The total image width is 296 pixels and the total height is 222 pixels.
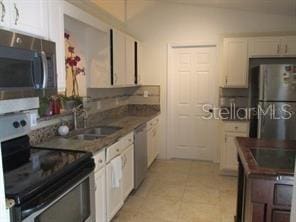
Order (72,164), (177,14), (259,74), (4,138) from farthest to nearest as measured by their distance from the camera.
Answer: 1. (177,14)
2. (259,74)
3. (72,164)
4. (4,138)

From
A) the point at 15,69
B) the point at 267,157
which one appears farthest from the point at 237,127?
the point at 15,69

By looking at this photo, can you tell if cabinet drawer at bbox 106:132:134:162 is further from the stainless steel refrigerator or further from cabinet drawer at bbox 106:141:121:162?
the stainless steel refrigerator

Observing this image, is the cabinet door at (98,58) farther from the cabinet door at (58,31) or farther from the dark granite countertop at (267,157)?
the dark granite countertop at (267,157)

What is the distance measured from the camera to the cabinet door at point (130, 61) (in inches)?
155

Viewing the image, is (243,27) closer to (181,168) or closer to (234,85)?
(234,85)

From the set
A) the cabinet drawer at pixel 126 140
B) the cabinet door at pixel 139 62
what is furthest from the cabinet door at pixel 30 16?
the cabinet door at pixel 139 62

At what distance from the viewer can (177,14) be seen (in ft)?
15.0

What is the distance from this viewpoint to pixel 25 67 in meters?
1.49

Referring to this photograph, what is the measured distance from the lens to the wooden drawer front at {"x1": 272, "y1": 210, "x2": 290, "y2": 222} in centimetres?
156

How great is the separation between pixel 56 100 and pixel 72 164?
1.12 metres

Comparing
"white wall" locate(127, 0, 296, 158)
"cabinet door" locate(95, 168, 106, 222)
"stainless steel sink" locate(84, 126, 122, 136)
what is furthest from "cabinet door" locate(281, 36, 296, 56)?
"cabinet door" locate(95, 168, 106, 222)

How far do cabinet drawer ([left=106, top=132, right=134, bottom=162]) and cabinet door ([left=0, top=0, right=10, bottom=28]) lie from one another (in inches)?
53.2

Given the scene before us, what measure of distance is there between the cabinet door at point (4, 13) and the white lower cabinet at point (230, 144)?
331 cm

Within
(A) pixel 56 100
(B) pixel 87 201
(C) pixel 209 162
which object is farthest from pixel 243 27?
(B) pixel 87 201
